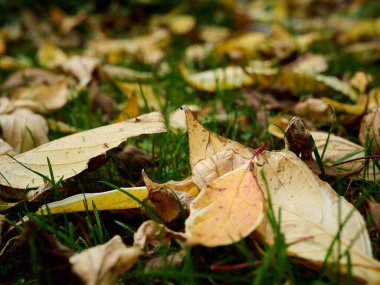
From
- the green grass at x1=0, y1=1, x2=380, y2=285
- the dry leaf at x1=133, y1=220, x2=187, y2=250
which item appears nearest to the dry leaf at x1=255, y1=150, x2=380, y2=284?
the green grass at x1=0, y1=1, x2=380, y2=285

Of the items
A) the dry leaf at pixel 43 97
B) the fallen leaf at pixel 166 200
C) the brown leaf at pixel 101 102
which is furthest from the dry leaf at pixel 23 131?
the fallen leaf at pixel 166 200

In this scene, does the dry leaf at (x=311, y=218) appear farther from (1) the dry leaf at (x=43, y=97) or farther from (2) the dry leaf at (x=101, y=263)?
(1) the dry leaf at (x=43, y=97)

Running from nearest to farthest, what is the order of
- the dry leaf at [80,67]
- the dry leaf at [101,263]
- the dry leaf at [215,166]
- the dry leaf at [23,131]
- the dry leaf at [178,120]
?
the dry leaf at [101,263] → the dry leaf at [215,166] → the dry leaf at [23,131] → the dry leaf at [178,120] → the dry leaf at [80,67]

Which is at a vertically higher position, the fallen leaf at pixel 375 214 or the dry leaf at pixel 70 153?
the dry leaf at pixel 70 153

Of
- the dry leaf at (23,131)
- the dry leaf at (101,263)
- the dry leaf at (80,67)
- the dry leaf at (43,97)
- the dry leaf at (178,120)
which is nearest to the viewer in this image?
the dry leaf at (101,263)

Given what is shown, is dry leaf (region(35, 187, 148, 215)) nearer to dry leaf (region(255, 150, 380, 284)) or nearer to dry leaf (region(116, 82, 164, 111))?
dry leaf (region(255, 150, 380, 284))

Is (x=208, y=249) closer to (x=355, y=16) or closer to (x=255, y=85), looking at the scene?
(x=255, y=85)

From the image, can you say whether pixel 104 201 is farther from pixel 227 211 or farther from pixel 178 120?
pixel 178 120

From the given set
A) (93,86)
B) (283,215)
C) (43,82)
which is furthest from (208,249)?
(43,82)
